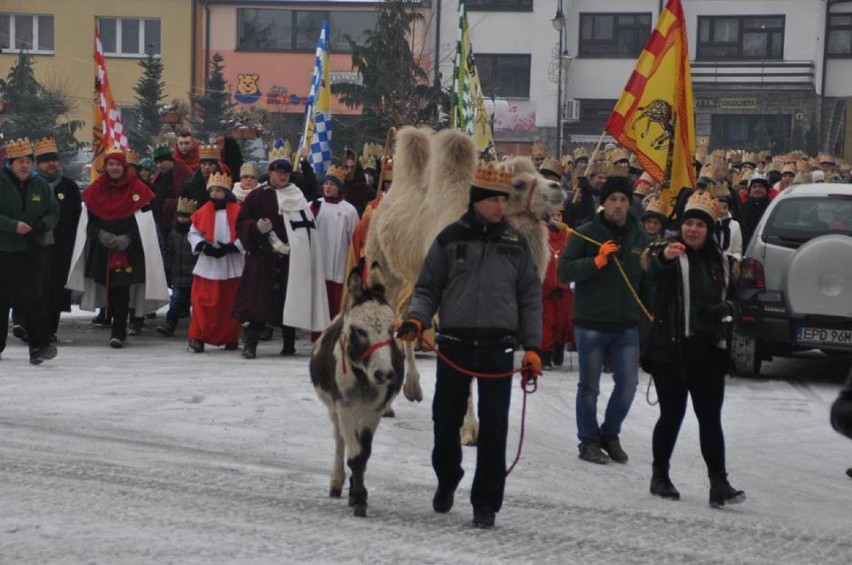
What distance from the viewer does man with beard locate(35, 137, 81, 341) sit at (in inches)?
651

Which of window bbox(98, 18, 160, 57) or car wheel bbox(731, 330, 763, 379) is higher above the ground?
window bbox(98, 18, 160, 57)

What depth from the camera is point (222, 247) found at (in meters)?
16.2

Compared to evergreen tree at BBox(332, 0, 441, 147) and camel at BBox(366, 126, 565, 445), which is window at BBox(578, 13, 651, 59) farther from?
camel at BBox(366, 126, 565, 445)

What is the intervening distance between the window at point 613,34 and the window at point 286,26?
7.27 metres

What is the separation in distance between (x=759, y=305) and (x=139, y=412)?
19.7 ft

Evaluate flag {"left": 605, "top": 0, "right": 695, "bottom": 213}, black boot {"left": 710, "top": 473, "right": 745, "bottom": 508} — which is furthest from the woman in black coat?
flag {"left": 605, "top": 0, "right": 695, "bottom": 213}

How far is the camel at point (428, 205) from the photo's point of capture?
36.5ft

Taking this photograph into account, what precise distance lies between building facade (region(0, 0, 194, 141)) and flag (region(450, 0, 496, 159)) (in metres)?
35.8

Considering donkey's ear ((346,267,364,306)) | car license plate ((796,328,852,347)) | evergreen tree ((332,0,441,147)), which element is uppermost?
evergreen tree ((332,0,441,147))

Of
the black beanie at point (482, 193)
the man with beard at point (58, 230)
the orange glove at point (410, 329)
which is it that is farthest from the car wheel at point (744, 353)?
the orange glove at point (410, 329)

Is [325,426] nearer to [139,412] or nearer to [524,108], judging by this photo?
[139,412]

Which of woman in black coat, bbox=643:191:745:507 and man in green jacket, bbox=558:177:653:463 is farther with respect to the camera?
man in green jacket, bbox=558:177:653:463

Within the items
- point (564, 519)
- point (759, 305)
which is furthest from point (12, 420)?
point (759, 305)

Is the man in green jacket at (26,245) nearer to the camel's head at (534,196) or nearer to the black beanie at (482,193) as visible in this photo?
the camel's head at (534,196)
